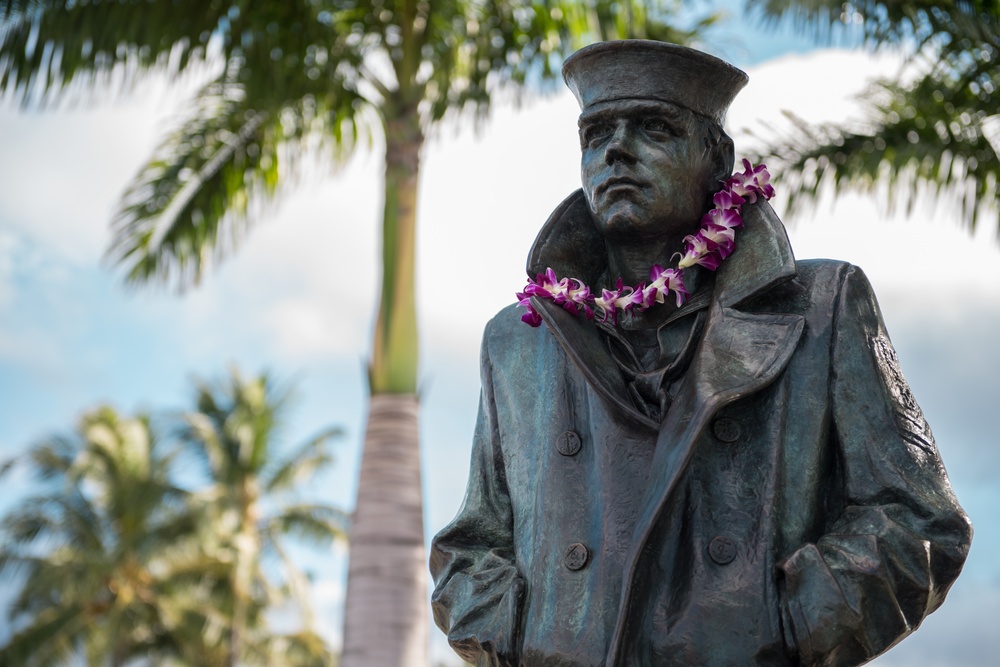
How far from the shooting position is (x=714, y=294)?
286cm

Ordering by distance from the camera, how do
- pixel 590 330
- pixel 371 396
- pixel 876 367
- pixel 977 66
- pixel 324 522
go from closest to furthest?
pixel 876 367
pixel 590 330
pixel 977 66
pixel 371 396
pixel 324 522

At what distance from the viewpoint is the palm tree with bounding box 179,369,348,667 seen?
26.6 metres

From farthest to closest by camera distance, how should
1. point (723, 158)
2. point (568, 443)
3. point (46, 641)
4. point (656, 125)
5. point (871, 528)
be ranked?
point (46, 641), point (723, 158), point (656, 125), point (568, 443), point (871, 528)

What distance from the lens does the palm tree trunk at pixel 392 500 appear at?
9797 mm

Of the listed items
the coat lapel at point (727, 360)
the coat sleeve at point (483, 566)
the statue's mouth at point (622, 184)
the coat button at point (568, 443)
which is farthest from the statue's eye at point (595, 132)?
the coat button at point (568, 443)

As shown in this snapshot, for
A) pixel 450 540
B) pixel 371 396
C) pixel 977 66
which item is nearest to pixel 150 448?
pixel 371 396

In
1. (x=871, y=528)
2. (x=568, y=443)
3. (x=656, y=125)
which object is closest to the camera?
(x=871, y=528)

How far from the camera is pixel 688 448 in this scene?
255 centimetres

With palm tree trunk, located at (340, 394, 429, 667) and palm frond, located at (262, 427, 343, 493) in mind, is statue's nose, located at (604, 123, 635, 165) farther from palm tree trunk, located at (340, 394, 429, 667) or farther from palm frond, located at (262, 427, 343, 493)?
palm frond, located at (262, 427, 343, 493)

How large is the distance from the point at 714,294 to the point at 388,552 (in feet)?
24.5

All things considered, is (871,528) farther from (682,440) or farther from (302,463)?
(302,463)

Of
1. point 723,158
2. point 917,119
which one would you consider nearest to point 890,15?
point 917,119

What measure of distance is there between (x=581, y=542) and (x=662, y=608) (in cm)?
21

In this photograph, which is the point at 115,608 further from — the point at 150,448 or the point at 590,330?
the point at 590,330
